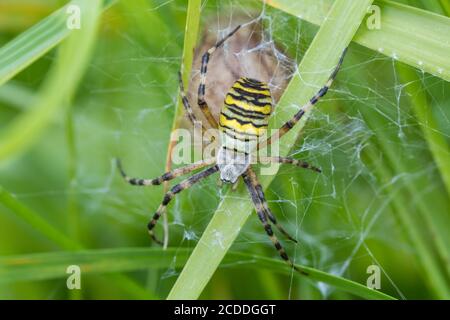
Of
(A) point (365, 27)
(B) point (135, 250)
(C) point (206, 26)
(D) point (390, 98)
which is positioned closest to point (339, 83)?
(D) point (390, 98)

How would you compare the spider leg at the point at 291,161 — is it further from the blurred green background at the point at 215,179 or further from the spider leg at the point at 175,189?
the spider leg at the point at 175,189

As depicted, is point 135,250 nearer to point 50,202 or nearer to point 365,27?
point 50,202

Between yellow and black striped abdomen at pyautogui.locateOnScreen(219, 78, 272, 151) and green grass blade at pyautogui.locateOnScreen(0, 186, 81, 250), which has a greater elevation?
yellow and black striped abdomen at pyautogui.locateOnScreen(219, 78, 272, 151)

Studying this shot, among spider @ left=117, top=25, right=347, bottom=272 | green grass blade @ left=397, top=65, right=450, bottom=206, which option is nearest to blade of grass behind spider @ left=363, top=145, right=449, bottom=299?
green grass blade @ left=397, top=65, right=450, bottom=206

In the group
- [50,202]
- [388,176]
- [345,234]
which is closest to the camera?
[388,176]

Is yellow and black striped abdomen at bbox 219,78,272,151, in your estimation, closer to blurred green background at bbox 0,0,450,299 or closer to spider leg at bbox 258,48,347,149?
spider leg at bbox 258,48,347,149

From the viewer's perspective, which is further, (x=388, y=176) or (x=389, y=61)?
(x=388, y=176)
